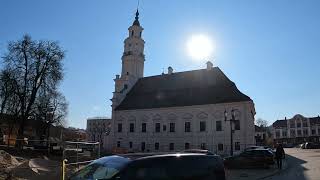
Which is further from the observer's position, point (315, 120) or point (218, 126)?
point (315, 120)

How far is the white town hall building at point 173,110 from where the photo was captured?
2154 inches

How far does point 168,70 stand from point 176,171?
201ft

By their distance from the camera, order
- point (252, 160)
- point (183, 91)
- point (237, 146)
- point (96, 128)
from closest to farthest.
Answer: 1. point (252, 160)
2. point (237, 146)
3. point (183, 91)
4. point (96, 128)

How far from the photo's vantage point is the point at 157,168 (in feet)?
24.0

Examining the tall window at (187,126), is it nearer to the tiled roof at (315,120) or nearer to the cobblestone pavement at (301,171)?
the cobblestone pavement at (301,171)

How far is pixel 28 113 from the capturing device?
45.2 m

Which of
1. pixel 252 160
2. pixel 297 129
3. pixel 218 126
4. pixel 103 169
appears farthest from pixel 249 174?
pixel 297 129

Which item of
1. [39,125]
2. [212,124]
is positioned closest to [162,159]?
[39,125]

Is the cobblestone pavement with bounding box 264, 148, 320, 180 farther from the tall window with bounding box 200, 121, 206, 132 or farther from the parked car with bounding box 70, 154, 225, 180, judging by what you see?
the tall window with bounding box 200, 121, 206, 132

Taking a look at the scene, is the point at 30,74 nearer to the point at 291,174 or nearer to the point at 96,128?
the point at 291,174

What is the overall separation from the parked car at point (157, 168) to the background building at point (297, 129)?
419ft

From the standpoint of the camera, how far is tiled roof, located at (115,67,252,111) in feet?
188

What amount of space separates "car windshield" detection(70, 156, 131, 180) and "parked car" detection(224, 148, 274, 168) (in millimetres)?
21879

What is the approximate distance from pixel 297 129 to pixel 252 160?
116 meters
